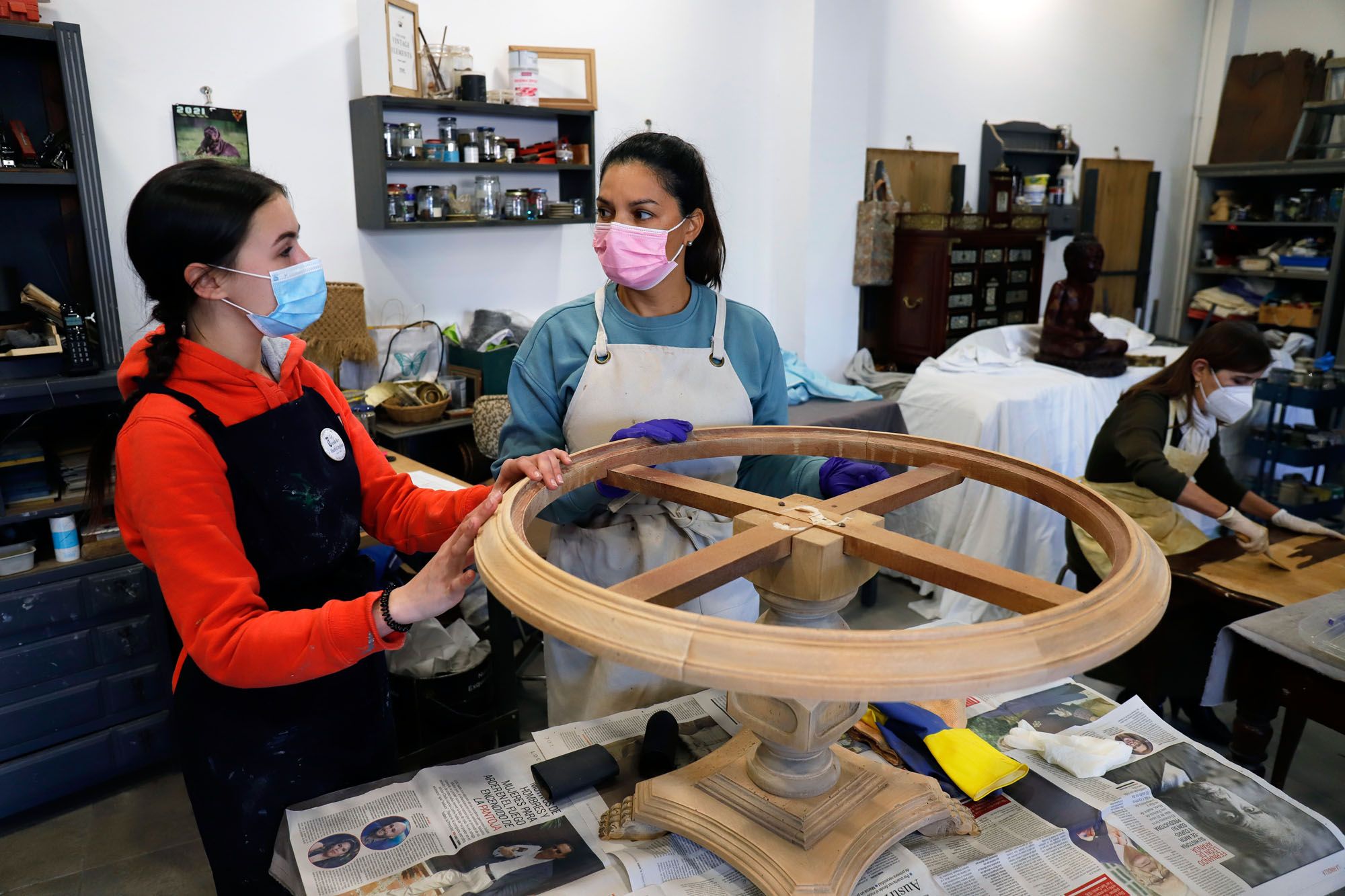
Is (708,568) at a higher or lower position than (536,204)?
lower

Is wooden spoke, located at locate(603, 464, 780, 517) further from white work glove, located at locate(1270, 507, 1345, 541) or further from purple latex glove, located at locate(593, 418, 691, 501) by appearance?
white work glove, located at locate(1270, 507, 1345, 541)

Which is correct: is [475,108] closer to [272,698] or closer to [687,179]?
[687,179]

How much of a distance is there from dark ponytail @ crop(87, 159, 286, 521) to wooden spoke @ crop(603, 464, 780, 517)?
693 mm

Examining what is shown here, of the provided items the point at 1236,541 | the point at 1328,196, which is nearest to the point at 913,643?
the point at 1236,541

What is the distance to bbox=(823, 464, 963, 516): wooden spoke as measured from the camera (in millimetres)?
1264

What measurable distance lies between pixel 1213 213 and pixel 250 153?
22.4 ft

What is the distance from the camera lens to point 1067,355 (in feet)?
15.5

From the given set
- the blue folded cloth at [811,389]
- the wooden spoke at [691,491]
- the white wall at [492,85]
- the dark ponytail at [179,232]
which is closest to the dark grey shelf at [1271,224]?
the white wall at [492,85]

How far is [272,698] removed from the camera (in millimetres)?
1428

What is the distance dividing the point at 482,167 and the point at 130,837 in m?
2.74

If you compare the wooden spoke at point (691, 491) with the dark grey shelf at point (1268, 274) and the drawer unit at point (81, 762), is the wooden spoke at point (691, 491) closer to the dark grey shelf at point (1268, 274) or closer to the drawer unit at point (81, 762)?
the drawer unit at point (81, 762)

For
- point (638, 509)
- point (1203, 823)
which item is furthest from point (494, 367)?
point (1203, 823)

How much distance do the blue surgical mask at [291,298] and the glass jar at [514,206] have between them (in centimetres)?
248

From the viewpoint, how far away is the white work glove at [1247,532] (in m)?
2.64
